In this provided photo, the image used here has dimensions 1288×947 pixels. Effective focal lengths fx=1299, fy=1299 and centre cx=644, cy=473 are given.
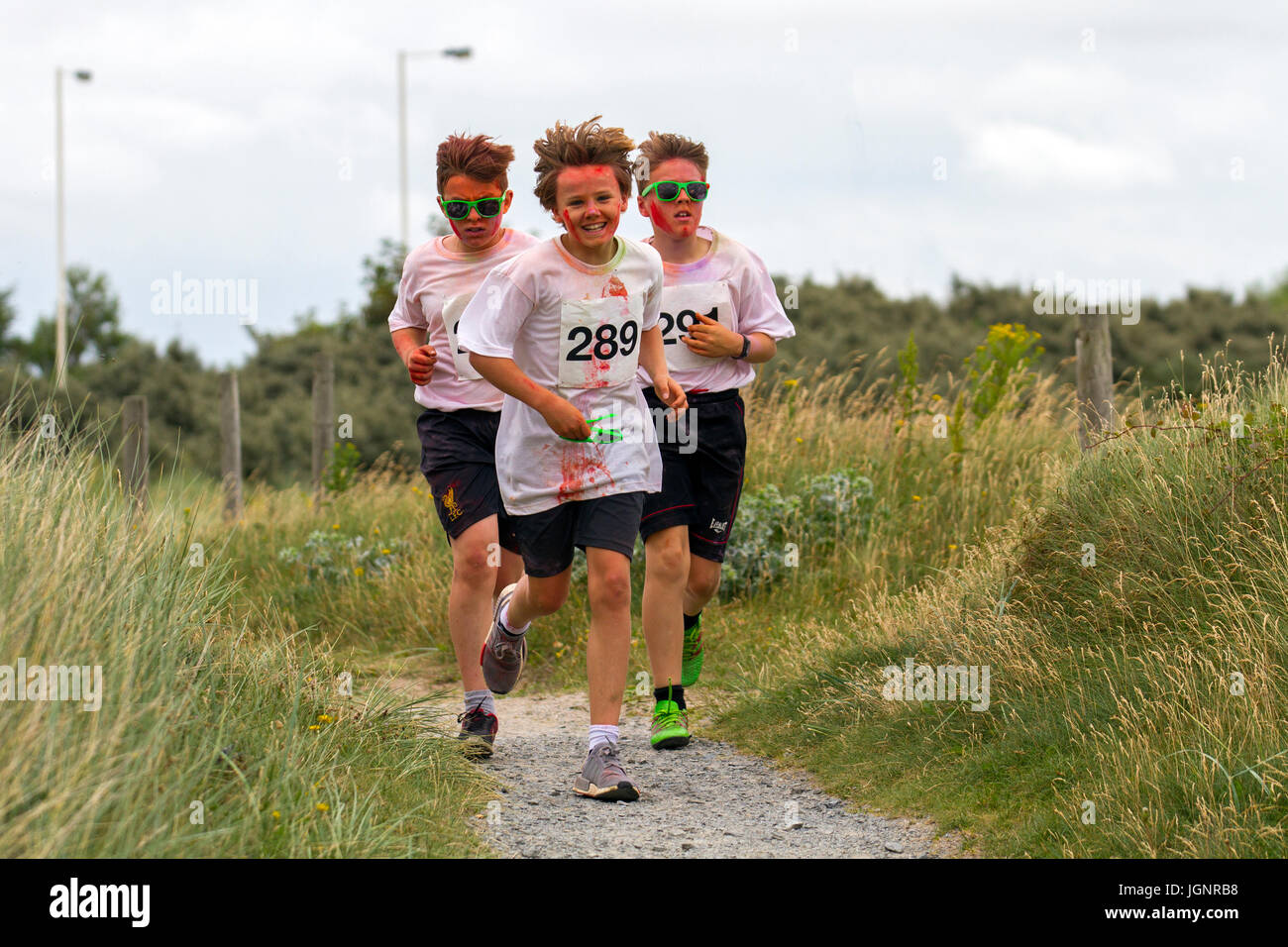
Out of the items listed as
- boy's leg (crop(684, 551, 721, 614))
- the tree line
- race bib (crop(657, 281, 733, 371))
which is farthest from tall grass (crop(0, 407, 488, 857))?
the tree line

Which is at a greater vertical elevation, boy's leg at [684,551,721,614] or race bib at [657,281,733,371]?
race bib at [657,281,733,371]

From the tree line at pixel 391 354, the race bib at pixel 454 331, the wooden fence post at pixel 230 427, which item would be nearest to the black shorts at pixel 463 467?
the race bib at pixel 454 331

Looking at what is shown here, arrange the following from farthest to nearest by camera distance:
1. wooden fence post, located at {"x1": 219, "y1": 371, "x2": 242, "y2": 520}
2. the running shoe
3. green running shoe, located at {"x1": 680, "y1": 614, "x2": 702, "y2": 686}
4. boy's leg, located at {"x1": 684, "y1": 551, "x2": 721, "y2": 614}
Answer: wooden fence post, located at {"x1": 219, "y1": 371, "x2": 242, "y2": 520}, green running shoe, located at {"x1": 680, "y1": 614, "x2": 702, "y2": 686}, boy's leg, located at {"x1": 684, "y1": 551, "x2": 721, "y2": 614}, the running shoe

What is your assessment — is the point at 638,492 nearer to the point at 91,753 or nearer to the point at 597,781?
the point at 597,781

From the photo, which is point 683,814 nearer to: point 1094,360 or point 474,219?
point 474,219

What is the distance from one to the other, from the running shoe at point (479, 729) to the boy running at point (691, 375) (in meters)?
0.70

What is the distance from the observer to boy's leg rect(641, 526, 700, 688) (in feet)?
17.3

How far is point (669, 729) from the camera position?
538 centimetres

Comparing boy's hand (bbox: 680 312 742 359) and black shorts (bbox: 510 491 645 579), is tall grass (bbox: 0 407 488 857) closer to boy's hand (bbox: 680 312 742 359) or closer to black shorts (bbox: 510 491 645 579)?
black shorts (bbox: 510 491 645 579)

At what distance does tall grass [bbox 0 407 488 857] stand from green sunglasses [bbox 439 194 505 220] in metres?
1.58

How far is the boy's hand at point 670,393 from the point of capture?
15.7ft

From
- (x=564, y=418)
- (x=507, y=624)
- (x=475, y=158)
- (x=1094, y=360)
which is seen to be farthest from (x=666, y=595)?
(x=1094, y=360)

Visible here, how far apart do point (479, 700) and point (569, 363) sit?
1497 mm

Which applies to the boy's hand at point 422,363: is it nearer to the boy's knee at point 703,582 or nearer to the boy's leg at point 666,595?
the boy's leg at point 666,595
